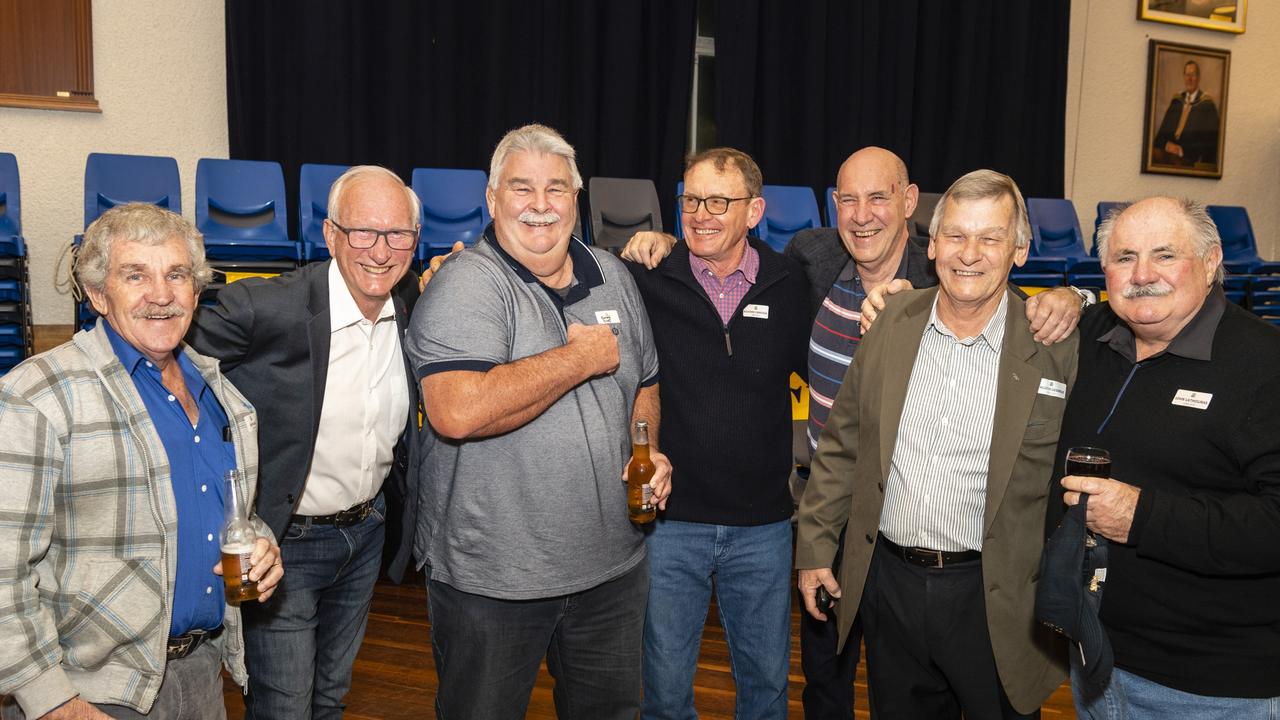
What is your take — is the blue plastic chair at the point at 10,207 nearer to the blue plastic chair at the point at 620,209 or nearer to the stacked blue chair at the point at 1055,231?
the blue plastic chair at the point at 620,209

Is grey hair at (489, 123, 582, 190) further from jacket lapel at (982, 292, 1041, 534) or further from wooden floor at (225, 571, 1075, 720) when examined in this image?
wooden floor at (225, 571, 1075, 720)

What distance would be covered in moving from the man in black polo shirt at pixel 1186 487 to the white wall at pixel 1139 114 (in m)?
9.51

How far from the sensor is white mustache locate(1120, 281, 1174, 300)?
1807 millimetres

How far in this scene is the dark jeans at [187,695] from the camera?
1.66m

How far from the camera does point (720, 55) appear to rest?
8781 millimetres

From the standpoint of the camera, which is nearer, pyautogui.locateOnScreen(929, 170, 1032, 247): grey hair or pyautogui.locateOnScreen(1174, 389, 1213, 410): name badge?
pyautogui.locateOnScreen(1174, 389, 1213, 410): name badge

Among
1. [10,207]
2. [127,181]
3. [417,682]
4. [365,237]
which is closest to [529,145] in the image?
[365,237]

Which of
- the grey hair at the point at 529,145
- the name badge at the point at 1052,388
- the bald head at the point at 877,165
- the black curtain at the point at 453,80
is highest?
the black curtain at the point at 453,80

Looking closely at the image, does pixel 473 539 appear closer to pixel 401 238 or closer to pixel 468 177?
pixel 401 238

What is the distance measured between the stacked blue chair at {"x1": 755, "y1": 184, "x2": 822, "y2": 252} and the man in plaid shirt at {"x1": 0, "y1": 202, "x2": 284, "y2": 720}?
6.00m

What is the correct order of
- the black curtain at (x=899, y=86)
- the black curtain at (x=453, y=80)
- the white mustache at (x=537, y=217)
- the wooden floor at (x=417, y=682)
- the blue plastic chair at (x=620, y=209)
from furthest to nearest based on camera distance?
the black curtain at (x=899, y=86), the black curtain at (x=453, y=80), the blue plastic chair at (x=620, y=209), the wooden floor at (x=417, y=682), the white mustache at (x=537, y=217)

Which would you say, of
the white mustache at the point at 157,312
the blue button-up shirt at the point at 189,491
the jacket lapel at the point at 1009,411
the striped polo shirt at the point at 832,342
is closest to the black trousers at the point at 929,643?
the jacket lapel at the point at 1009,411

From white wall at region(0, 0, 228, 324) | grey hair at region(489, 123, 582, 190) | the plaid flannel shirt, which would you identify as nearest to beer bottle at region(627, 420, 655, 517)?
grey hair at region(489, 123, 582, 190)

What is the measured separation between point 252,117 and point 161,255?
6.38 m
